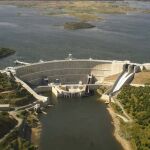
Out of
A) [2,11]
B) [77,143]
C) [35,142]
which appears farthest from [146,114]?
[2,11]

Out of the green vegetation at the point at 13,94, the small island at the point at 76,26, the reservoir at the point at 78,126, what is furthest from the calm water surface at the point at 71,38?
the reservoir at the point at 78,126

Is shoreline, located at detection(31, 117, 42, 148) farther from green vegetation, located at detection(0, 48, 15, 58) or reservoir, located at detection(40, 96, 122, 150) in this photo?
green vegetation, located at detection(0, 48, 15, 58)

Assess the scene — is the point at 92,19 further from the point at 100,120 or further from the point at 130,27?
→ the point at 100,120

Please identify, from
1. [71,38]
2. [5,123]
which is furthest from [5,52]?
[5,123]

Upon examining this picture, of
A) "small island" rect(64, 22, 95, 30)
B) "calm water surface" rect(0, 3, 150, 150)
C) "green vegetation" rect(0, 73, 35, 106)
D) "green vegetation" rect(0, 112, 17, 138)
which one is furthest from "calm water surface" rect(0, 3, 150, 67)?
"green vegetation" rect(0, 112, 17, 138)

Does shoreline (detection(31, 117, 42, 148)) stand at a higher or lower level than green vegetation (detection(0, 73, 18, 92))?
lower

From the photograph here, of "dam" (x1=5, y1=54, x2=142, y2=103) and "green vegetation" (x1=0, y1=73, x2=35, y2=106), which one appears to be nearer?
"green vegetation" (x1=0, y1=73, x2=35, y2=106)

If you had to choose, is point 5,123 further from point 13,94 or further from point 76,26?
point 76,26
